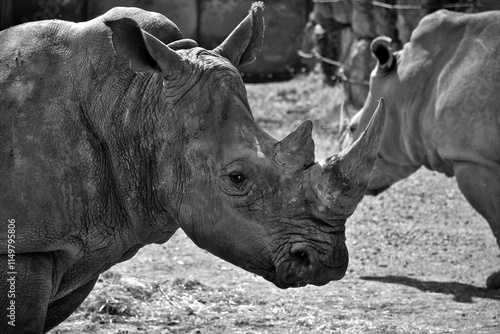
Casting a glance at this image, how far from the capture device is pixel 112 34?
12.8 feet

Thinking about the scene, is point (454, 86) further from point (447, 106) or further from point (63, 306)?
point (63, 306)

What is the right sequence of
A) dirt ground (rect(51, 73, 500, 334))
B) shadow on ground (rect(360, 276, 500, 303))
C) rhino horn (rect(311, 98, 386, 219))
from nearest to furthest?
rhino horn (rect(311, 98, 386, 219))
dirt ground (rect(51, 73, 500, 334))
shadow on ground (rect(360, 276, 500, 303))

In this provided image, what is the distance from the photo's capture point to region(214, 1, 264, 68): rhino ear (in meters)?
4.36

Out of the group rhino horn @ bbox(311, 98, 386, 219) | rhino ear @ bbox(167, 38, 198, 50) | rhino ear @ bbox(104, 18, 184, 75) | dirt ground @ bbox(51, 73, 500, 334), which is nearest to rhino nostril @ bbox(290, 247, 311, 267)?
rhino horn @ bbox(311, 98, 386, 219)

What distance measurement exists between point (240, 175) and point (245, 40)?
0.76m

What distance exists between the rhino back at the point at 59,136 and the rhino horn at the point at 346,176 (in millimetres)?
848

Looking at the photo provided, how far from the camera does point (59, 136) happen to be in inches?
159

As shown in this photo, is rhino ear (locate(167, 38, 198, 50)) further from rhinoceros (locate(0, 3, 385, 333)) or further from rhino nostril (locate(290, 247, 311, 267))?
rhino nostril (locate(290, 247, 311, 267))

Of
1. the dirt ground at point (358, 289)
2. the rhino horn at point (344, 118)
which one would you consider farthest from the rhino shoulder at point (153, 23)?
the rhino horn at point (344, 118)

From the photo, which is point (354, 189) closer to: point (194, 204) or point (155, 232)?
point (194, 204)

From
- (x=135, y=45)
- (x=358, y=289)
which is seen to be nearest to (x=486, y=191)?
(x=358, y=289)

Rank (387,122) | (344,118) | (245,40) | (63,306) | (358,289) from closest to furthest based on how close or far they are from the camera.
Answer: (245,40) < (63,306) < (358,289) < (387,122) < (344,118)

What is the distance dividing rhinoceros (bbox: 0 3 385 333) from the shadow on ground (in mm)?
3220

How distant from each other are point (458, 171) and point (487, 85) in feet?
2.13
